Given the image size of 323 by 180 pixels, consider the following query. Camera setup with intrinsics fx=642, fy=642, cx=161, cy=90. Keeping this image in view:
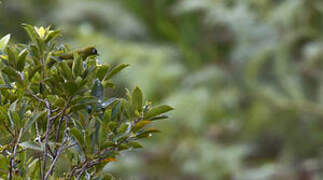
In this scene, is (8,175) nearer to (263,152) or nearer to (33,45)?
(33,45)

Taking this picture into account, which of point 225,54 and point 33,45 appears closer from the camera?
point 33,45

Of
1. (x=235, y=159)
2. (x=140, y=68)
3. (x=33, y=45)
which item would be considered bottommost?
(x=33, y=45)

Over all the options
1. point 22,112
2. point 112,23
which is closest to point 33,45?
point 22,112

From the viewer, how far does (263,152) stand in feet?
14.7

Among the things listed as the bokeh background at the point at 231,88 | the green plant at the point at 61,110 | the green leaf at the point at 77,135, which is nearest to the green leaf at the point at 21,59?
the green plant at the point at 61,110

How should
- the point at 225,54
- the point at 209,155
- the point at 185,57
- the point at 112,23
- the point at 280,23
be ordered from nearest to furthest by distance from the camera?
the point at 280,23 < the point at 209,155 < the point at 185,57 < the point at 225,54 < the point at 112,23

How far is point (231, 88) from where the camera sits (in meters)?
4.08

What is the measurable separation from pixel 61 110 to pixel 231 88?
331 centimetres

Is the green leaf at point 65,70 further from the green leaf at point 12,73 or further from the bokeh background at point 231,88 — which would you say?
the bokeh background at point 231,88

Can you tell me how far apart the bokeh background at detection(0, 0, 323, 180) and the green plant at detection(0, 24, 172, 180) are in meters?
2.52

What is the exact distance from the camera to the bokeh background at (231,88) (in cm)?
357

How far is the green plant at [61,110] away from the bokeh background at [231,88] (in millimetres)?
2521

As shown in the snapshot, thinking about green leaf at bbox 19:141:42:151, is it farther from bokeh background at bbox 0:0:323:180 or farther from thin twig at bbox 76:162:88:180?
bokeh background at bbox 0:0:323:180

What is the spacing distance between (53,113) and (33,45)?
3.6 inches
